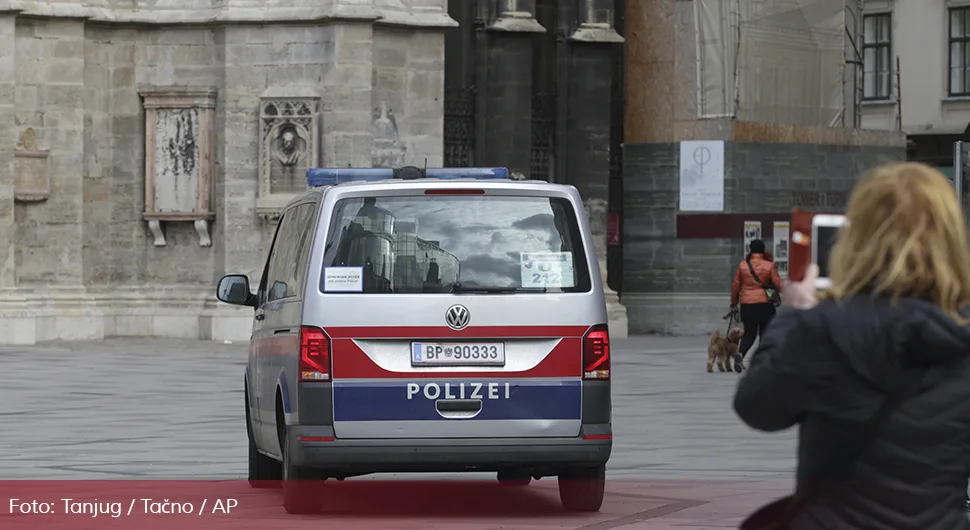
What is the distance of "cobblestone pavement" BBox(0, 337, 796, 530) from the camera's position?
36.7ft

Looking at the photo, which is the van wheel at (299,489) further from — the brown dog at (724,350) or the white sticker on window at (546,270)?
the brown dog at (724,350)

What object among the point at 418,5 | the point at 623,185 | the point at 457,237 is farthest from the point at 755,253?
the point at 457,237

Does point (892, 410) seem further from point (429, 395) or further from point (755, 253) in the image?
point (755, 253)

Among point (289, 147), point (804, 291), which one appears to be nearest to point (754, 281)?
point (289, 147)

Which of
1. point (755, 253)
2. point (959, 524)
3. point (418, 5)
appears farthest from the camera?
point (418, 5)

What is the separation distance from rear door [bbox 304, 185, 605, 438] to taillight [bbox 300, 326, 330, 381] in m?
0.05

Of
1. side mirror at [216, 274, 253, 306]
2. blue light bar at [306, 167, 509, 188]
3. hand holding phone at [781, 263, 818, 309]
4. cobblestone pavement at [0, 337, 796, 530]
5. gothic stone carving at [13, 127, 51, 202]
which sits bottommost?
cobblestone pavement at [0, 337, 796, 530]

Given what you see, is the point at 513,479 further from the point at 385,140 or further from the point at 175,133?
the point at 175,133

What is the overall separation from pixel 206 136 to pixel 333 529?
68.8 ft

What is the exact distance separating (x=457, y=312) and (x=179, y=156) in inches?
823

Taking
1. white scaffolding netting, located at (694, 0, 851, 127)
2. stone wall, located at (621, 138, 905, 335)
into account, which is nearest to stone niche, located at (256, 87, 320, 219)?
stone wall, located at (621, 138, 905, 335)

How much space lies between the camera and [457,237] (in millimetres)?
10477

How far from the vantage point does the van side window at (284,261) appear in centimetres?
1102

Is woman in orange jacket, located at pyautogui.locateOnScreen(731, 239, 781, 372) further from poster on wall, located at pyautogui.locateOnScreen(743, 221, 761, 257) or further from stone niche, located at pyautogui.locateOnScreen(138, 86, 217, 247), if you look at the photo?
poster on wall, located at pyautogui.locateOnScreen(743, 221, 761, 257)
